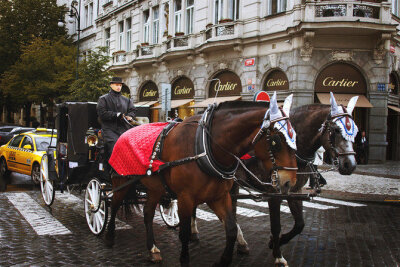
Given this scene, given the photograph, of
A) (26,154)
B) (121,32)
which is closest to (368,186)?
(26,154)

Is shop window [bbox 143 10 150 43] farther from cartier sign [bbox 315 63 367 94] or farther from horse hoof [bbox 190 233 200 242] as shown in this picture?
horse hoof [bbox 190 233 200 242]

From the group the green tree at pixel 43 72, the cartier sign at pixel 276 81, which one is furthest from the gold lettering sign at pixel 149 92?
the cartier sign at pixel 276 81

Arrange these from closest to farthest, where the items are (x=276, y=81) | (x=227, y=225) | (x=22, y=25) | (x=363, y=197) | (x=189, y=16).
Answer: (x=227, y=225), (x=363, y=197), (x=276, y=81), (x=189, y=16), (x=22, y=25)

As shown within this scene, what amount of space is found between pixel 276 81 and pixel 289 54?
1.46m

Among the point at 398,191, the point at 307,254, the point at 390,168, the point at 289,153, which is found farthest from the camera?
the point at 390,168

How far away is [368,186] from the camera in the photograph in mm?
12508

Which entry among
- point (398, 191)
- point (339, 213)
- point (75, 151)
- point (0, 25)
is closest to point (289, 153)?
point (75, 151)

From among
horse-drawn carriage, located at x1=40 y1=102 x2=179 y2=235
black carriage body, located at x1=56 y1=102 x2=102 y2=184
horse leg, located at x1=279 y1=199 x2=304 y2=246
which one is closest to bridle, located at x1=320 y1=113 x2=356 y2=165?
horse leg, located at x1=279 y1=199 x2=304 y2=246

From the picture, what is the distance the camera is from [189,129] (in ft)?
15.8

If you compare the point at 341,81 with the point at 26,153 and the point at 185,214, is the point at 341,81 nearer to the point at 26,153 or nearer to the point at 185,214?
the point at 26,153

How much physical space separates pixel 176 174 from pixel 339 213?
16.8 feet

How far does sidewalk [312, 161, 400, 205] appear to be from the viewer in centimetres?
1061

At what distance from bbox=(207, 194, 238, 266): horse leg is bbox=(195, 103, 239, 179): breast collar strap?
32 cm

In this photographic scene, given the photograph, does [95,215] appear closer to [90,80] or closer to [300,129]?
[300,129]
